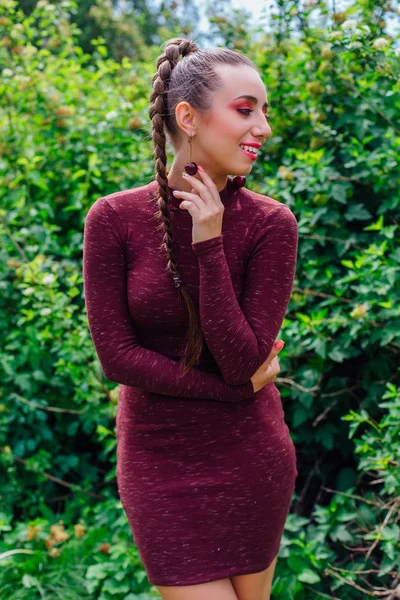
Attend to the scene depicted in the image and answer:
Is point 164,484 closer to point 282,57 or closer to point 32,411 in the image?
point 32,411

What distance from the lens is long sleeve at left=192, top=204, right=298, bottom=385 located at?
1.57 metres

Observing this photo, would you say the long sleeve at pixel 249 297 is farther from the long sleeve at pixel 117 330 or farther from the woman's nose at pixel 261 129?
the woman's nose at pixel 261 129

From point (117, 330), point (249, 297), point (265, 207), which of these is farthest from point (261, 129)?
point (117, 330)

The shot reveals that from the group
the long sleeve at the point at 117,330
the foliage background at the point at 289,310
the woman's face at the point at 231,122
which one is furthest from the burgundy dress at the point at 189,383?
the foliage background at the point at 289,310

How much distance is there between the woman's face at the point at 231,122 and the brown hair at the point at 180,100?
21 millimetres

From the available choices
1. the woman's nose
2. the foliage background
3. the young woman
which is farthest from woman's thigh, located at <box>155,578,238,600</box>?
the woman's nose

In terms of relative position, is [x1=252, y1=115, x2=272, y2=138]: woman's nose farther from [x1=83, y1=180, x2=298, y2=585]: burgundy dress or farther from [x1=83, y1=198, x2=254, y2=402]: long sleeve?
[x1=83, y1=198, x2=254, y2=402]: long sleeve

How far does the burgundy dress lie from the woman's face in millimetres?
126

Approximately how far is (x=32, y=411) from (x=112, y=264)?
71.5 inches

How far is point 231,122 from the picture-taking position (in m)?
1.63

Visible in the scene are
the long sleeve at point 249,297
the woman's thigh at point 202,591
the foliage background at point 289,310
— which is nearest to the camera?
the long sleeve at point 249,297

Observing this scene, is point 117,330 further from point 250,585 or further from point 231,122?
point 250,585

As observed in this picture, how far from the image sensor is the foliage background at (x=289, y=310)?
2.60 metres

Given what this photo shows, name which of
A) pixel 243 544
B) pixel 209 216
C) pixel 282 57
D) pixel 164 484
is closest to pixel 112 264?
pixel 209 216
